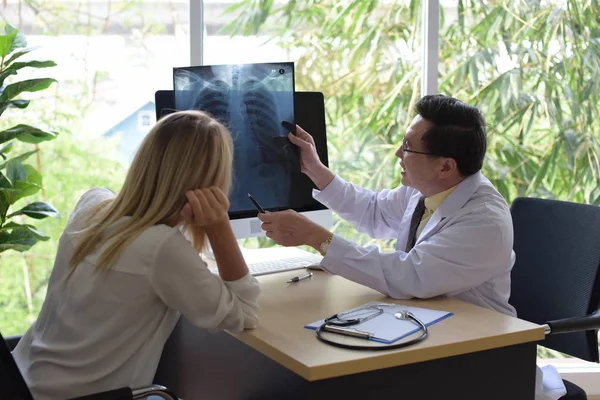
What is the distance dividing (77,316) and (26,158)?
1323mm

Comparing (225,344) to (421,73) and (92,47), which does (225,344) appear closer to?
(92,47)

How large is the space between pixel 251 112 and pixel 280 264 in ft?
1.51

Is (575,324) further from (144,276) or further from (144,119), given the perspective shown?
(144,119)

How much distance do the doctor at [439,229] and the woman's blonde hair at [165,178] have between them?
37 cm

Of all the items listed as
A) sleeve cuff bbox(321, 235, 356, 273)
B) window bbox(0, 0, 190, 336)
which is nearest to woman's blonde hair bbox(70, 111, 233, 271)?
sleeve cuff bbox(321, 235, 356, 273)

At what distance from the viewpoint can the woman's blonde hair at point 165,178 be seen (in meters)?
1.67

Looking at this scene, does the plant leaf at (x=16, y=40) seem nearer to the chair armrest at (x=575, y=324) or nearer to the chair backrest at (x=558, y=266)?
the chair backrest at (x=558, y=266)

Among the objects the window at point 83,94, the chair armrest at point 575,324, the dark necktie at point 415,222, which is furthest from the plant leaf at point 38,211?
the chair armrest at point 575,324

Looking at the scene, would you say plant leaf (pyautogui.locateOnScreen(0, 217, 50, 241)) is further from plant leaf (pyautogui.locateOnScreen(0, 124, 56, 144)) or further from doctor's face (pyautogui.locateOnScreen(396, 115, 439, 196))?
doctor's face (pyautogui.locateOnScreen(396, 115, 439, 196))

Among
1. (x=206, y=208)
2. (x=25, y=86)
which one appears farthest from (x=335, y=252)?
(x=25, y=86)

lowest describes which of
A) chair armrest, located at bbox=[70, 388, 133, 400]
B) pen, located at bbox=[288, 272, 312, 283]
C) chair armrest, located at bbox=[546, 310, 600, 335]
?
chair armrest, located at bbox=[546, 310, 600, 335]

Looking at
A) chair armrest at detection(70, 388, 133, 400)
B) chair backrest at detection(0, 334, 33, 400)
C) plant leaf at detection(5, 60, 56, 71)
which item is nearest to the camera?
chair backrest at detection(0, 334, 33, 400)

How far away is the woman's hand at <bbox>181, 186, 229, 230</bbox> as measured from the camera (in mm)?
1657

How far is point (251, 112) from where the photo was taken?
2295 millimetres
